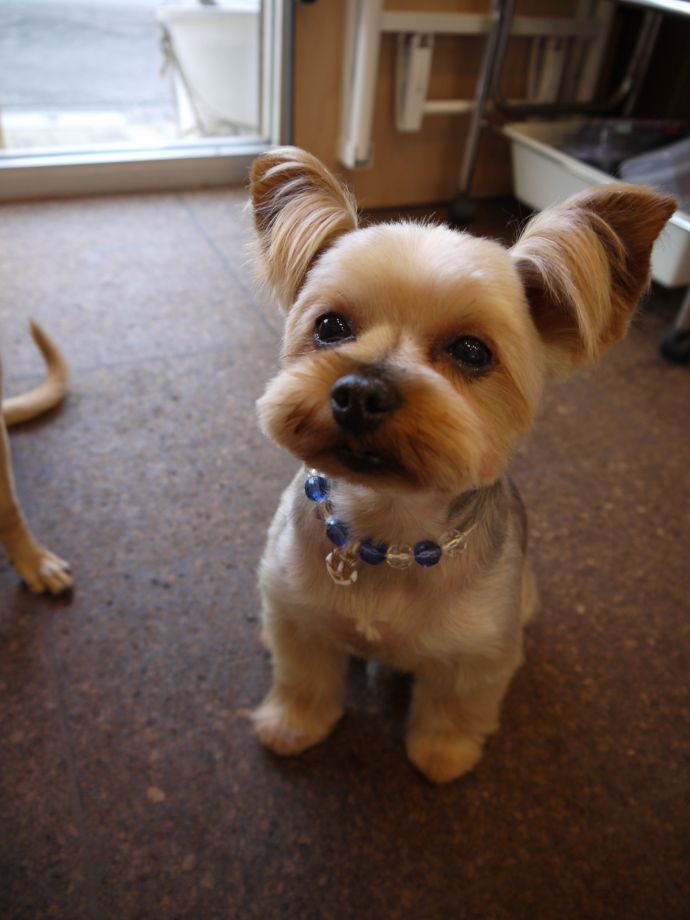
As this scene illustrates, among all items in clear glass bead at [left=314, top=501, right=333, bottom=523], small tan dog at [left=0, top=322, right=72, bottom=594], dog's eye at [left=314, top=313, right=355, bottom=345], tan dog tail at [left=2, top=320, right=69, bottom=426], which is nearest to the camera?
dog's eye at [left=314, top=313, right=355, bottom=345]

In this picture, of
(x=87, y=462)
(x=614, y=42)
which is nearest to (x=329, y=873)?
(x=87, y=462)

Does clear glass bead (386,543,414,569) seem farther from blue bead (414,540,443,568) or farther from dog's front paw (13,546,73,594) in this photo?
dog's front paw (13,546,73,594)

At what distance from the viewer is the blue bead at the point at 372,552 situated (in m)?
0.97

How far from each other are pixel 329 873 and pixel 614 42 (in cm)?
303

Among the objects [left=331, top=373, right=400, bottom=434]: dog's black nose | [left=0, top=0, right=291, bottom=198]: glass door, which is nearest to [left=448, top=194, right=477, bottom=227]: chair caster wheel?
[left=0, top=0, right=291, bottom=198]: glass door

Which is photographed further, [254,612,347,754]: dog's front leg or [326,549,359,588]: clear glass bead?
[254,612,347,754]: dog's front leg

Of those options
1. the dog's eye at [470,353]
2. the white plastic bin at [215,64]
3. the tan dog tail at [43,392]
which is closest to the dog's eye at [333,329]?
the dog's eye at [470,353]

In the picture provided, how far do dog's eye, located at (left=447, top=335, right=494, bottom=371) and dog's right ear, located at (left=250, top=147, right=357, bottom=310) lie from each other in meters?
0.24

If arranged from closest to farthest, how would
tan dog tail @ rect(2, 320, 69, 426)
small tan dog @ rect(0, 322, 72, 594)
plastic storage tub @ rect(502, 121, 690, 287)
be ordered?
small tan dog @ rect(0, 322, 72, 594), tan dog tail @ rect(2, 320, 69, 426), plastic storage tub @ rect(502, 121, 690, 287)

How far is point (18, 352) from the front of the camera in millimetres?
2008

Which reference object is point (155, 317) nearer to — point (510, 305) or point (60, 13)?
point (510, 305)

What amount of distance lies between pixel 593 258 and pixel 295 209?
1.26 ft

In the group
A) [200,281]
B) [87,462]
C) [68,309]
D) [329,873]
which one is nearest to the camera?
[329,873]

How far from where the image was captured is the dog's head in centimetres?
79
